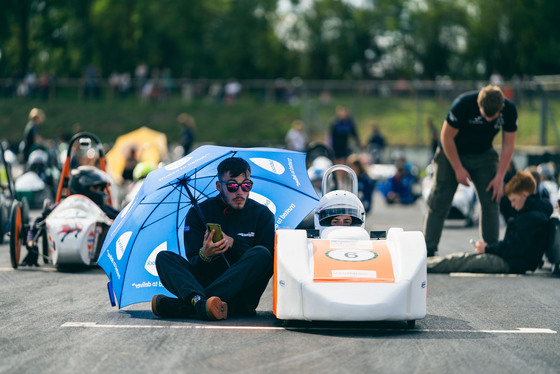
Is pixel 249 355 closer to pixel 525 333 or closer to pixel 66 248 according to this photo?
pixel 525 333

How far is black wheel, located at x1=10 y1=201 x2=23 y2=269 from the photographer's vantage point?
36.5 feet

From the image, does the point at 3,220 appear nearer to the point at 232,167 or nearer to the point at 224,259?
the point at 224,259

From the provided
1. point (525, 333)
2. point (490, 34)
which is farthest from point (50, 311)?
point (490, 34)

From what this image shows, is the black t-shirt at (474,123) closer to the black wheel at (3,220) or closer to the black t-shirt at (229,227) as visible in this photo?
the black t-shirt at (229,227)

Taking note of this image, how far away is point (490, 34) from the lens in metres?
59.6

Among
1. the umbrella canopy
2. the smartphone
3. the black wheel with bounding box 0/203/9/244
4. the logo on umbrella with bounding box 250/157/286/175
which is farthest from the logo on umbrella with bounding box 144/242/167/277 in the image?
the umbrella canopy

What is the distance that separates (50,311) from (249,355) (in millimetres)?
2447

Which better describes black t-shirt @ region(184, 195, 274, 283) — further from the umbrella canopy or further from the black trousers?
the umbrella canopy

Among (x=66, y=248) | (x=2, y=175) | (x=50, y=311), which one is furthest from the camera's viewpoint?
(x=2, y=175)

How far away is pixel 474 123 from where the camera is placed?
1108 centimetres

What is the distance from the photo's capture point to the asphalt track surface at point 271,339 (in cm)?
627

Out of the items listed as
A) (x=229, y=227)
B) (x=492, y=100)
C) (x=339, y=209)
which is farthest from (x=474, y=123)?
(x=229, y=227)

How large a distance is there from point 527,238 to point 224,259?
4.02 m

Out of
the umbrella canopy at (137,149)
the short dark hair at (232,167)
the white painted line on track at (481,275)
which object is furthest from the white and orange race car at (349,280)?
the umbrella canopy at (137,149)
